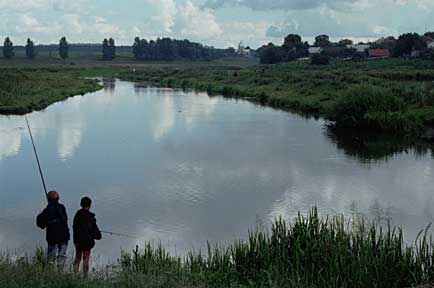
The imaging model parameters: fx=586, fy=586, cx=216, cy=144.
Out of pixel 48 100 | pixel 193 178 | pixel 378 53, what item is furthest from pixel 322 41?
pixel 193 178

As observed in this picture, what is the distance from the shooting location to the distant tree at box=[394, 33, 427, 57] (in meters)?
75.6

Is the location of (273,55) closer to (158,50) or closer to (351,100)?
(158,50)

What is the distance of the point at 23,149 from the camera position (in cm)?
2372

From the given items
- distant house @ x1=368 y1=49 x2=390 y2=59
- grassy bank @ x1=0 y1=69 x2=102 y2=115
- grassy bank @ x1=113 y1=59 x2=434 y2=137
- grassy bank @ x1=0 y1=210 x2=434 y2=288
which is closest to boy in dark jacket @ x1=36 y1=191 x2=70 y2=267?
grassy bank @ x1=0 y1=210 x2=434 y2=288

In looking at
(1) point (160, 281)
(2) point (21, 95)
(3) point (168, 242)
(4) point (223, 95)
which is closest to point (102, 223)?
(3) point (168, 242)

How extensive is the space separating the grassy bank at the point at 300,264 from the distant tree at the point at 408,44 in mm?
71165

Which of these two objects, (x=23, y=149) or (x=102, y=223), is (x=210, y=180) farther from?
(x=23, y=149)

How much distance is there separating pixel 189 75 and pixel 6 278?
73727mm

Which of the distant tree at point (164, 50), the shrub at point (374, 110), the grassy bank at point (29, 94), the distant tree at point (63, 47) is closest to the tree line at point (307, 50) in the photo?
the distant tree at point (164, 50)

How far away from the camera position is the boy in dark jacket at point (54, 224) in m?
8.49

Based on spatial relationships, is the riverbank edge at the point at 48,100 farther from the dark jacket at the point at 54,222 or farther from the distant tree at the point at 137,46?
the distant tree at the point at 137,46

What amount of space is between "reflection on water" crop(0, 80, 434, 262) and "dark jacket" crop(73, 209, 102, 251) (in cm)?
261

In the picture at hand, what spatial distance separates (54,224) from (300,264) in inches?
150

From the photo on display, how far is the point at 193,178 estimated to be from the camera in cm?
1867
